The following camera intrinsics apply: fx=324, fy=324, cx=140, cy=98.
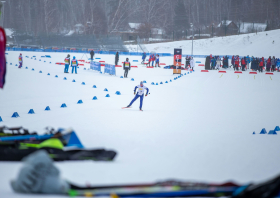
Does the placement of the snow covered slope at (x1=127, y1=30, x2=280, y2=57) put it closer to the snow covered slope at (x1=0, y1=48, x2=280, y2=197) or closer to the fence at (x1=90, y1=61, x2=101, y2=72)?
the fence at (x1=90, y1=61, x2=101, y2=72)

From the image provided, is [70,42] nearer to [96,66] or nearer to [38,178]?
[96,66]

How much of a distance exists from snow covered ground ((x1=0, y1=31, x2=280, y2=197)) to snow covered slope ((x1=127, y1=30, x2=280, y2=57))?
1281 inches

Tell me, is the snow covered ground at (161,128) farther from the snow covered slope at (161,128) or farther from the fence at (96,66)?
the fence at (96,66)

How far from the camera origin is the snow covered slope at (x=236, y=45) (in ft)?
159

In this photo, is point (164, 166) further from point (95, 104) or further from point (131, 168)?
point (95, 104)

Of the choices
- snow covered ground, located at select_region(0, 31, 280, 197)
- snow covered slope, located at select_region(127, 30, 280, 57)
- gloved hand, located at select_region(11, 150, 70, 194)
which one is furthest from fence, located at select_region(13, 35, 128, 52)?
gloved hand, located at select_region(11, 150, 70, 194)

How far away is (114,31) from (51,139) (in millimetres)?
61401

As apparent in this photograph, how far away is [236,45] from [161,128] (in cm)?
4748

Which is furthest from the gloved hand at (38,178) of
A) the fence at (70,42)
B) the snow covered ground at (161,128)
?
the fence at (70,42)

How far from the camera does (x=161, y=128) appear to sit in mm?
9086

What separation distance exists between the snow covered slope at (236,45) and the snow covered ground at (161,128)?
32.5 m

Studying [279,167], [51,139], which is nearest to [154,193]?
[51,139]

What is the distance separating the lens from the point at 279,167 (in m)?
6.02

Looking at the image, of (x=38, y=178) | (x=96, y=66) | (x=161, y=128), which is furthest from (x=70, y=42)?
(x=38, y=178)
